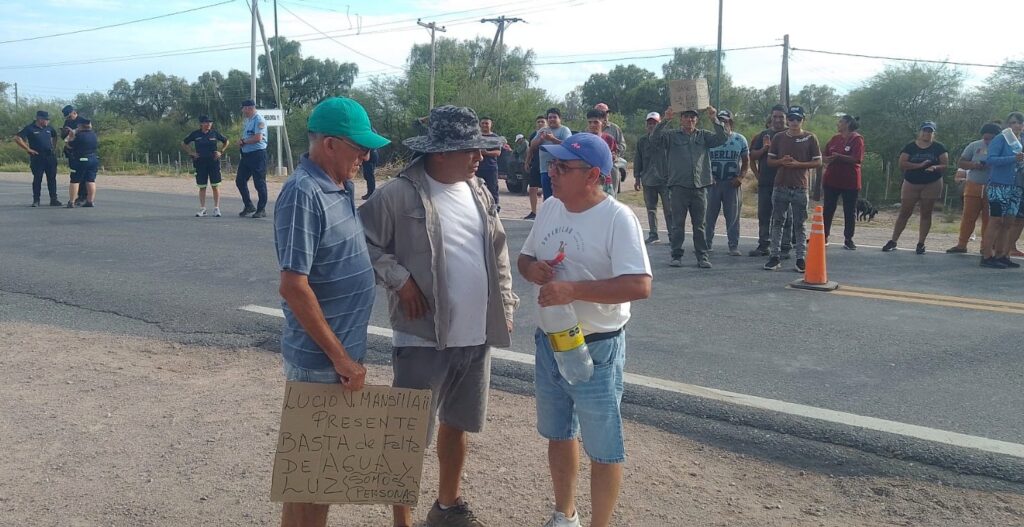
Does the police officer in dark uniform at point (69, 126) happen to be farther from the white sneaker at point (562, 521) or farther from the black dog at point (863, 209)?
the black dog at point (863, 209)

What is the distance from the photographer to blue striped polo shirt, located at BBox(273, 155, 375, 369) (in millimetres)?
2559

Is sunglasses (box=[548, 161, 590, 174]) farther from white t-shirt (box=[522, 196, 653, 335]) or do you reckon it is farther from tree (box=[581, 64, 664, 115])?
tree (box=[581, 64, 664, 115])

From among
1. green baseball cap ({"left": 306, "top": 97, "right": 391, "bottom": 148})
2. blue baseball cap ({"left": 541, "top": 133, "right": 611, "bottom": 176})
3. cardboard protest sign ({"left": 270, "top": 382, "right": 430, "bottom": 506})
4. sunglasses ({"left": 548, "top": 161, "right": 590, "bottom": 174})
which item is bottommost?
cardboard protest sign ({"left": 270, "top": 382, "right": 430, "bottom": 506})

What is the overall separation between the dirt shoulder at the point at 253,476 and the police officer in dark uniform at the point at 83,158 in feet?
37.1

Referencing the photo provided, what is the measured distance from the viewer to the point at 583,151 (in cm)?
296

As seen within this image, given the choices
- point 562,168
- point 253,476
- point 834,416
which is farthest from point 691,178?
point 253,476

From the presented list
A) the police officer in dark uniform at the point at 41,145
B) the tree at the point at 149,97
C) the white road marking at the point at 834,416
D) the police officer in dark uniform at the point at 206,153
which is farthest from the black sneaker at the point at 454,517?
the tree at the point at 149,97

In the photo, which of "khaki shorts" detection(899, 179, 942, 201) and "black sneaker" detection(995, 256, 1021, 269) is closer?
"black sneaker" detection(995, 256, 1021, 269)

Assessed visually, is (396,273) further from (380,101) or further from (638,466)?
(380,101)

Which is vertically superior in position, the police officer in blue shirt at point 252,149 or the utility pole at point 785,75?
the utility pole at point 785,75

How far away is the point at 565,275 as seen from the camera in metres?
3.03

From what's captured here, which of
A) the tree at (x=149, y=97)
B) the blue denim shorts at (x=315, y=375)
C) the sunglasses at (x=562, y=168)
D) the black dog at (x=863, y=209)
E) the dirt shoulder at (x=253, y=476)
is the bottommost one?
the dirt shoulder at (x=253, y=476)

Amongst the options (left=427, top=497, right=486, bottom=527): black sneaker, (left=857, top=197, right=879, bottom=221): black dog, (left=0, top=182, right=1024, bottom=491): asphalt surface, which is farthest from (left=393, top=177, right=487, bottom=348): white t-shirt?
(left=857, top=197, right=879, bottom=221): black dog

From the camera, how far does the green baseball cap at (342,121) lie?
265 cm
